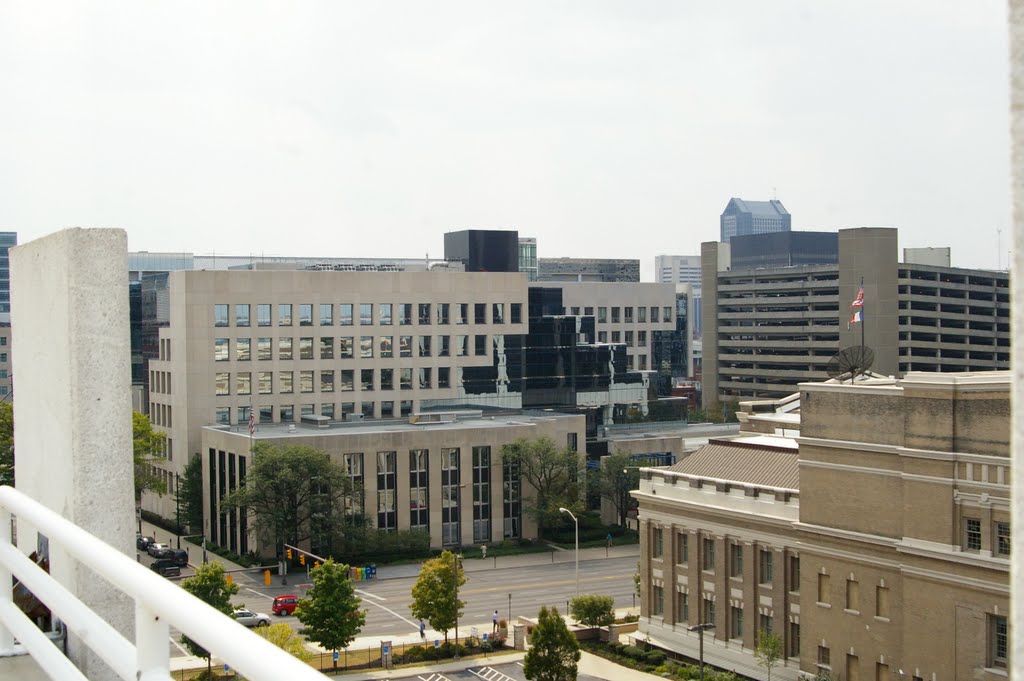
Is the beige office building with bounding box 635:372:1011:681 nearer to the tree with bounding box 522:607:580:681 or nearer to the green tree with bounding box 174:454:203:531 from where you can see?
the tree with bounding box 522:607:580:681

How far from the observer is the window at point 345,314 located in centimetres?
7606

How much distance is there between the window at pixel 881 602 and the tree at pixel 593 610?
43.9 ft

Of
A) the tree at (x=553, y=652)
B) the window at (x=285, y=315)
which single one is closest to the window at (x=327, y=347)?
the window at (x=285, y=315)

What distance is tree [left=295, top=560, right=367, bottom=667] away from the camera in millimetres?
43750

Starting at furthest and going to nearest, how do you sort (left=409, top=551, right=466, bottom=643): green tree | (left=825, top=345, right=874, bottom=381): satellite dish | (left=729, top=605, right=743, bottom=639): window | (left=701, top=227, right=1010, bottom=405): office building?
(left=701, top=227, right=1010, bottom=405): office building → (left=409, top=551, right=466, bottom=643): green tree → (left=825, top=345, right=874, bottom=381): satellite dish → (left=729, top=605, right=743, bottom=639): window

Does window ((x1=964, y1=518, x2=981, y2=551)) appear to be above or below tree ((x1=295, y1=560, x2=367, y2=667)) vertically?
above

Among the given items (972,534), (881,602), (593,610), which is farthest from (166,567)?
(972,534)

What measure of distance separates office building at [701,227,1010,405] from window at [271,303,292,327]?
56447 mm

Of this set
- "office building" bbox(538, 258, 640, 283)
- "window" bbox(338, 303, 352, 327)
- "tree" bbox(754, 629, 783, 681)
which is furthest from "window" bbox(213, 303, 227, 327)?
"office building" bbox(538, 258, 640, 283)

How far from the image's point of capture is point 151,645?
13.0 feet

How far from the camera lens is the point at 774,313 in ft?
419

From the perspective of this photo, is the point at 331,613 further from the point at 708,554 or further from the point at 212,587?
the point at 708,554

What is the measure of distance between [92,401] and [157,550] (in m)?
58.8

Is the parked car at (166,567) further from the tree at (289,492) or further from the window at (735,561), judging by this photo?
the window at (735,561)
